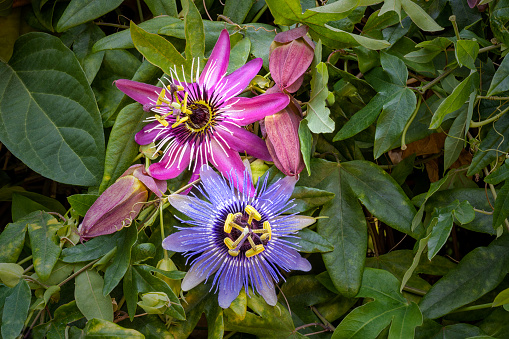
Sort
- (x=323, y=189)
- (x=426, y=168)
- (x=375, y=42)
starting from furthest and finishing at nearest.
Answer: (x=426, y=168)
(x=323, y=189)
(x=375, y=42)

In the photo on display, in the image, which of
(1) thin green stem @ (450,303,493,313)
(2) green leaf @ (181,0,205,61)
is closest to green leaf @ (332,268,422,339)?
(1) thin green stem @ (450,303,493,313)

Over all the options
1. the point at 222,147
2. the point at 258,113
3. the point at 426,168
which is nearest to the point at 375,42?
the point at 258,113

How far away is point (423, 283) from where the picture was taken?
3.81 feet

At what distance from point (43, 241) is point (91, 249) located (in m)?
0.12

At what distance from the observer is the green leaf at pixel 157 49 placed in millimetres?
1038

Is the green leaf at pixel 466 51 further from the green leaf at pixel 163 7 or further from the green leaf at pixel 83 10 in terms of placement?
the green leaf at pixel 83 10

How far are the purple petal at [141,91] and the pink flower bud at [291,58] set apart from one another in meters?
0.28

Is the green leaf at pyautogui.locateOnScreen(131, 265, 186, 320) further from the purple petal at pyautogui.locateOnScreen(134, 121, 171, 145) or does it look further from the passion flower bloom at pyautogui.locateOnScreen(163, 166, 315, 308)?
the purple petal at pyautogui.locateOnScreen(134, 121, 171, 145)

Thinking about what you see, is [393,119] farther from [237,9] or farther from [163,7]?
[163,7]

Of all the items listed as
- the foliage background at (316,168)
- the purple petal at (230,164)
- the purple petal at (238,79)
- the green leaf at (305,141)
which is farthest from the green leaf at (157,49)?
the green leaf at (305,141)

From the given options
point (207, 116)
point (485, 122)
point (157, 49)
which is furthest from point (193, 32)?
→ point (485, 122)

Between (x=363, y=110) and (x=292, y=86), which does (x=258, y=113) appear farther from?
(x=363, y=110)

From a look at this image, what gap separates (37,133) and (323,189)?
0.76 metres

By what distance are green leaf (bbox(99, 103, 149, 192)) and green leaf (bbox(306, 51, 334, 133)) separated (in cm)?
41
